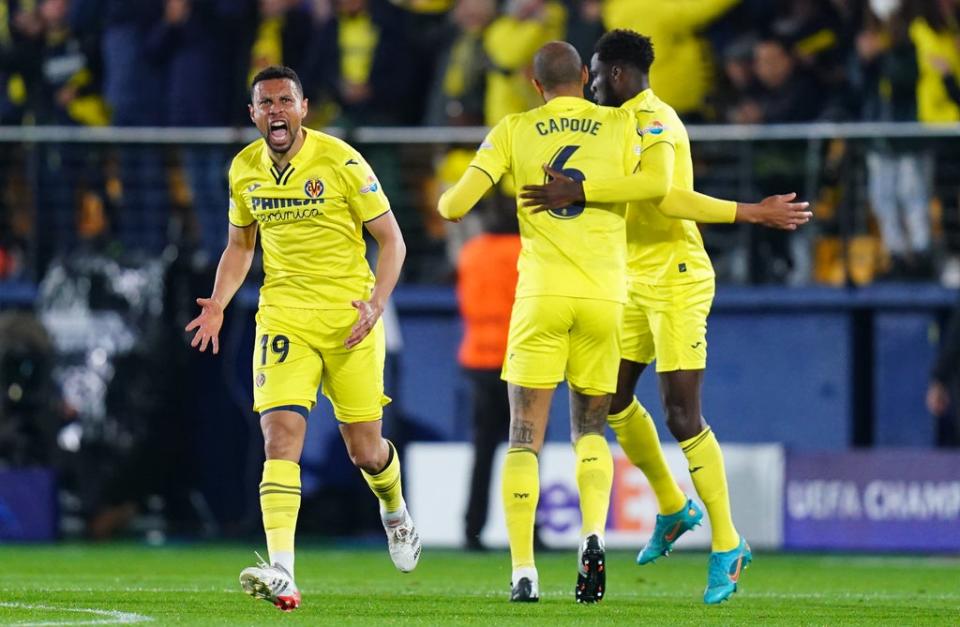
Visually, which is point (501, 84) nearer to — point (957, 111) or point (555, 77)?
point (957, 111)

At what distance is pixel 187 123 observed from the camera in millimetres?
16109

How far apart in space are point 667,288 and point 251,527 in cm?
713

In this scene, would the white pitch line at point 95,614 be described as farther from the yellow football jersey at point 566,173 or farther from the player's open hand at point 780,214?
the player's open hand at point 780,214

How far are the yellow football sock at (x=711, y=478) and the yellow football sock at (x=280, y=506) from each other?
1.89 meters

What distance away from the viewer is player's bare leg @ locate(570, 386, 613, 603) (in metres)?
8.55

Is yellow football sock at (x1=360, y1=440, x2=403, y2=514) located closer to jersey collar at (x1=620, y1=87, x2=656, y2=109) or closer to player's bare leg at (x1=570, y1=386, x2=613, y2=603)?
player's bare leg at (x1=570, y1=386, x2=613, y2=603)

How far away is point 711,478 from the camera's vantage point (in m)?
9.29

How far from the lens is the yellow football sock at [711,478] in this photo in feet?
30.1

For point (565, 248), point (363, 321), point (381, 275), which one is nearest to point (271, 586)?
point (363, 321)

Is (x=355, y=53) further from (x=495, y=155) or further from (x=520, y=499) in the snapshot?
(x=520, y=499)

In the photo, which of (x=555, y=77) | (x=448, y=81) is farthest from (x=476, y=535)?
(x=555, y=77)

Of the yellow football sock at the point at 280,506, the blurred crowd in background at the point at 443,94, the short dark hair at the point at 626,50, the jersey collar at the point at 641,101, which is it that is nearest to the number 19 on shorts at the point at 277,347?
the yellow football sock at the point at 280,506

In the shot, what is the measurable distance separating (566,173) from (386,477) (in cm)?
182

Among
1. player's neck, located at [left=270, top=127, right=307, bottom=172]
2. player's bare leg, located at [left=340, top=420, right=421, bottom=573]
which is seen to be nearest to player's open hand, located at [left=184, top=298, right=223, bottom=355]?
player's neck, located at [left=270, top=127, right=307, bottom=172]
